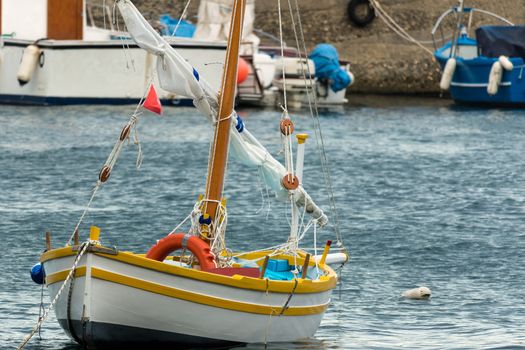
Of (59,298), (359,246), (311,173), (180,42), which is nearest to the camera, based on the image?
(59,298)

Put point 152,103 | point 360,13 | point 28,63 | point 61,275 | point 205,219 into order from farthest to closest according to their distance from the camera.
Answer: point 360,13 < point 28,63 < point 205,219 < point 152,103 < point 61,275

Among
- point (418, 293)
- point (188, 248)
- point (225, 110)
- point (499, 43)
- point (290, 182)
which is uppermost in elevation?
point (225, 110)

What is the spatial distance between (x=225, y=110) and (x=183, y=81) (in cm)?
51

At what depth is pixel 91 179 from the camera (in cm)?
2923

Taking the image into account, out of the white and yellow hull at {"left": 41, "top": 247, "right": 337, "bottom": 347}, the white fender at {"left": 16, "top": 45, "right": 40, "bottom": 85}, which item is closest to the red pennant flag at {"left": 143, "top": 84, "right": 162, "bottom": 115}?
the white and yellow hull at {"left": 41, "top": 247, "right": 337, "bottom": 347}

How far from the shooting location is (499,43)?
167 feet

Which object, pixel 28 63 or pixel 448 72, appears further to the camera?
pixel 448 72

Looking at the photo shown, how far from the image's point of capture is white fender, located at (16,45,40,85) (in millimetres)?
42781

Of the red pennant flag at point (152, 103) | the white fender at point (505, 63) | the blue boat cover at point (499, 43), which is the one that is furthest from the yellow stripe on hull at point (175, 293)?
the blue boat cover at point (499, 43)

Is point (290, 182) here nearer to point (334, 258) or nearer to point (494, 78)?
point (334, 258)

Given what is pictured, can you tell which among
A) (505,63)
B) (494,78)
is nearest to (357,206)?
(494,78)

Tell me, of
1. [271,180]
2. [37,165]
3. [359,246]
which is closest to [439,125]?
[37,165]

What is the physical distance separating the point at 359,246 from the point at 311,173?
1030cm

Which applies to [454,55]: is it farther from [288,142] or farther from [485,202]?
[288,142]
